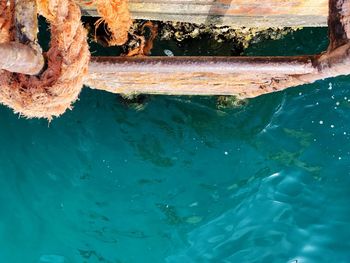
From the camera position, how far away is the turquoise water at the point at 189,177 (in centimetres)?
595

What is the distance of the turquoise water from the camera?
595 centimetres

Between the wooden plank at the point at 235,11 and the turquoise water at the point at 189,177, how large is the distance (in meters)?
2.08

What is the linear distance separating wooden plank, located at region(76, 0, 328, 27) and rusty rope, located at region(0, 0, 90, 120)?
1.49m

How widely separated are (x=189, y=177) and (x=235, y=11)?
2910 millimetres

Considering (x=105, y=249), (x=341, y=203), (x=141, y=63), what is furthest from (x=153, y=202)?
(x=141, y=63)

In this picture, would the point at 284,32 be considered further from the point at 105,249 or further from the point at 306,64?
the point at 105,249

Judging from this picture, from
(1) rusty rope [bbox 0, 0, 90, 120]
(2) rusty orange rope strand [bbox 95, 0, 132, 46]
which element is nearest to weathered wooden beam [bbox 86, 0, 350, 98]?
(2) rusty orange rope strand [bbox 95, 0, 132, 46]

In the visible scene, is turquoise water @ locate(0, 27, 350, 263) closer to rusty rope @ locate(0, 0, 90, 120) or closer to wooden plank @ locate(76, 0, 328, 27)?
wooden plank @ locate(76, 0, 328, 27)

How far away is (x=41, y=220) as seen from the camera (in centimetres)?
641

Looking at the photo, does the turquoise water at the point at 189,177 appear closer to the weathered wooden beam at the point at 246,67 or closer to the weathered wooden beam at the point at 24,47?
the weathered wooden beam at the point at 246,67

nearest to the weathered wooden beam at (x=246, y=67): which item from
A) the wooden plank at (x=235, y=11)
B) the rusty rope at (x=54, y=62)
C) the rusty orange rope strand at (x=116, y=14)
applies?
the rusty orange rope strand at (x=116, y=14)

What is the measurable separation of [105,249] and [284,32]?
12.0ft

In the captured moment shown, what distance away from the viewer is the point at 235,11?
3.66m

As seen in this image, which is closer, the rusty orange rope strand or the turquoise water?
the rusty orange rope strand
